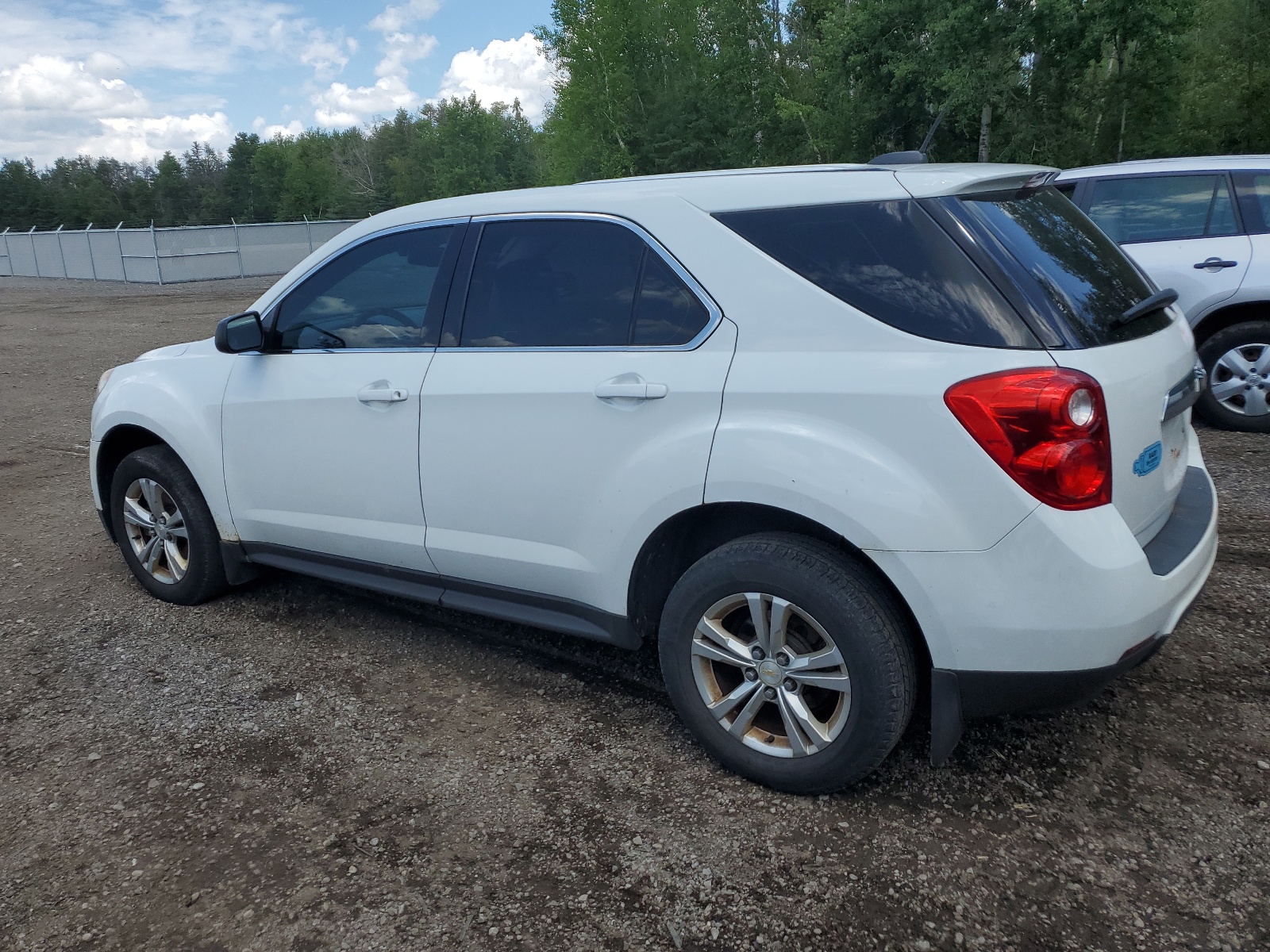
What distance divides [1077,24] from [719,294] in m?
28.6

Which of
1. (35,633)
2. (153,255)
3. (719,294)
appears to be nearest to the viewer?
(719,294)

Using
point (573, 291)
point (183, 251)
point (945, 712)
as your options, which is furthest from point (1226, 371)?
point (183, 251)

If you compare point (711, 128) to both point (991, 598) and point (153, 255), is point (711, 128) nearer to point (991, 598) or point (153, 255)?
point (153, 255)

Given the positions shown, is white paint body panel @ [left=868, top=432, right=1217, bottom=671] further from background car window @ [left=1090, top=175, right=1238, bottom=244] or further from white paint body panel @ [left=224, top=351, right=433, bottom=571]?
background car window @ [left=1090, top=175, right=1238, bottom=244]

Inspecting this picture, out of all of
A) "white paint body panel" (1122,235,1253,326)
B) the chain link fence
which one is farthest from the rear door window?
the chain link fence

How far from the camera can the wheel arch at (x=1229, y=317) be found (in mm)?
6629

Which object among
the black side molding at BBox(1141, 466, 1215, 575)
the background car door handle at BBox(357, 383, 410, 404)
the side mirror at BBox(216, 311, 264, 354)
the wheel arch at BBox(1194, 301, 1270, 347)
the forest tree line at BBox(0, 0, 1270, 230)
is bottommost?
the black side molding at BBox(1141, 466, 1215, 575)

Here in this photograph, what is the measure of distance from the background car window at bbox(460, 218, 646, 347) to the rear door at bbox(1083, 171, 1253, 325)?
5014mm

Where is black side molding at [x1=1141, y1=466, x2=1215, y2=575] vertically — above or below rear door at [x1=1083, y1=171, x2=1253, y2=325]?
below

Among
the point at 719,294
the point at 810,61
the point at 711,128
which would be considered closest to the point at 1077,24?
the point at 810,61

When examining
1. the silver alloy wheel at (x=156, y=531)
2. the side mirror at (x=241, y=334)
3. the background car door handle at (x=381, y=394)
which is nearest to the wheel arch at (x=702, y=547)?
the background car door handle at (x=381, y=394)

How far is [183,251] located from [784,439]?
31.2m

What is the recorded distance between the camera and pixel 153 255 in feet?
95.7

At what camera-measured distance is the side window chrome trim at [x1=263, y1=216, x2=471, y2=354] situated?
11.9 ft
